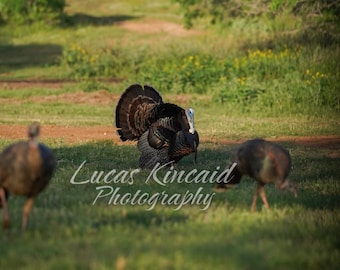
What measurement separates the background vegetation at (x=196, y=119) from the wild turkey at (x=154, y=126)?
45cm

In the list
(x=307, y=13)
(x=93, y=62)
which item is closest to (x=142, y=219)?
(x=307, y=13)

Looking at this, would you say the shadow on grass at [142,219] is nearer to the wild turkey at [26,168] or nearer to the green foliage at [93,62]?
the wild turkey at [26,168]

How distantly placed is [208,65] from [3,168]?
1715 centimetres

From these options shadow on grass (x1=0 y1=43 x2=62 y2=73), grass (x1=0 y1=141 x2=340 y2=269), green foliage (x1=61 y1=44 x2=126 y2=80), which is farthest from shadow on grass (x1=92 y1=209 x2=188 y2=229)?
shadow on grass (x1=0 y1=43 x2=62 y2=73)

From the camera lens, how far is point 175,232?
7.33 m

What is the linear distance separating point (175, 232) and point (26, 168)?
4.73ft

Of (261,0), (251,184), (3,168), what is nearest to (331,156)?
(251,184)

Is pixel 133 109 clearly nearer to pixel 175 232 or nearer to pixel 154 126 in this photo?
pixel 154 126

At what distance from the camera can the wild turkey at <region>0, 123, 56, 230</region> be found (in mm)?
7043

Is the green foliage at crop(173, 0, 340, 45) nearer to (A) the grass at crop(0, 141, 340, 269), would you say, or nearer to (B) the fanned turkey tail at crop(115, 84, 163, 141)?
(B) the fanned turkey tail at crop(115, 84, 163, 141)

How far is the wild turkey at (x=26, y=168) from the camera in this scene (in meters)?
7.04

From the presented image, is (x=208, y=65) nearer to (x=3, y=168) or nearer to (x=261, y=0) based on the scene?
(x=261, y=0)

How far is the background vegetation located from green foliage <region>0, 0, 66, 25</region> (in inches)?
3.0

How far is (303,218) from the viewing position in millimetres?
8148
